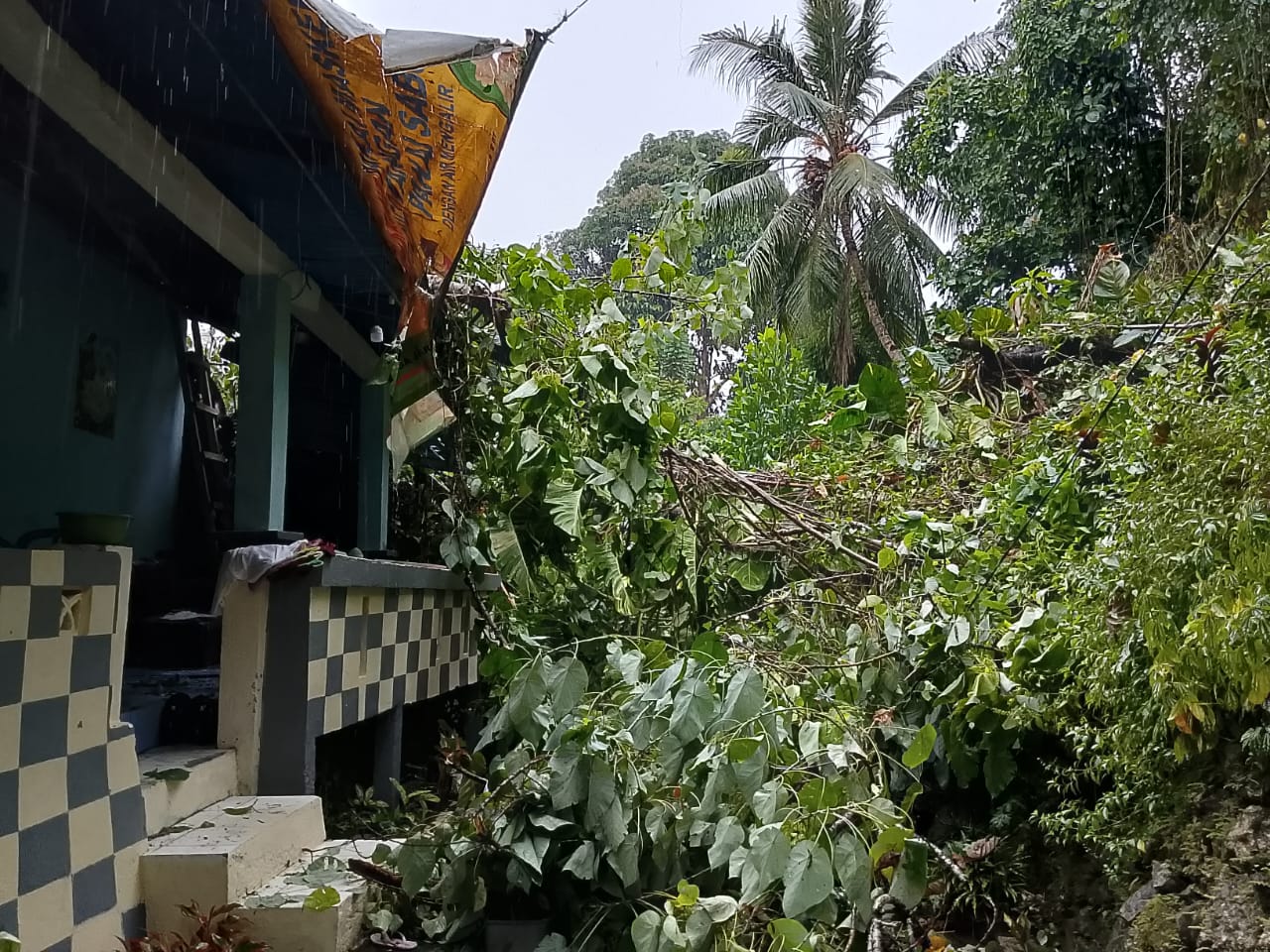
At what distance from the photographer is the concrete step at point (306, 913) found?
7.70 feet

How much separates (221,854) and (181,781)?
33 centimetres

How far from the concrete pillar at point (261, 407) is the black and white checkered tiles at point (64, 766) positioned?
1184 millimetres

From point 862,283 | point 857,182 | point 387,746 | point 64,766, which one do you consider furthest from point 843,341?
point 64,766

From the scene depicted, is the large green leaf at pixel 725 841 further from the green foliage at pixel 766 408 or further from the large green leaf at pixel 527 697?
the green foliage at pixel 766 408

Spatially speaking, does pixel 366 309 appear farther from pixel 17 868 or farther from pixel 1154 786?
pixel 1154 786

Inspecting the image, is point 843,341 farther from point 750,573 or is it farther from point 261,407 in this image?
point 261,407

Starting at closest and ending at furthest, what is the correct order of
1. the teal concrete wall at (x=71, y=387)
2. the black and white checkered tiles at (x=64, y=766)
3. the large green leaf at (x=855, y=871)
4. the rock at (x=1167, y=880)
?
the black and white checkered tiles at (x=64, y=766), the large green leaf at (x=855, y=871), the rock at (x=1167, y=880), the teal concrete wall at (x=71, y=387)

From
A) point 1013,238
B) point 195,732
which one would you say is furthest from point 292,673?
point 1013,238

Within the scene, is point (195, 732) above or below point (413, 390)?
below

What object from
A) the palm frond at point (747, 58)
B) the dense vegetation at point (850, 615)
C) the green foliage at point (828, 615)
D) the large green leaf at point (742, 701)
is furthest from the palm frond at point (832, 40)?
the large green leaf at point (742, 701)

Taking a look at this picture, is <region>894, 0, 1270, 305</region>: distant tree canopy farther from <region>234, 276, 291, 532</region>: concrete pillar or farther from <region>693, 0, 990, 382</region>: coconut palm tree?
<region>234, 276, 291, 532</region>: concrete pillar

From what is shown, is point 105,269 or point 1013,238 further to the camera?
point 1013,238

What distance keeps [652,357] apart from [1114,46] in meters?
5.19

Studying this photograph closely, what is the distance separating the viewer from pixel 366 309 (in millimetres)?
4590
